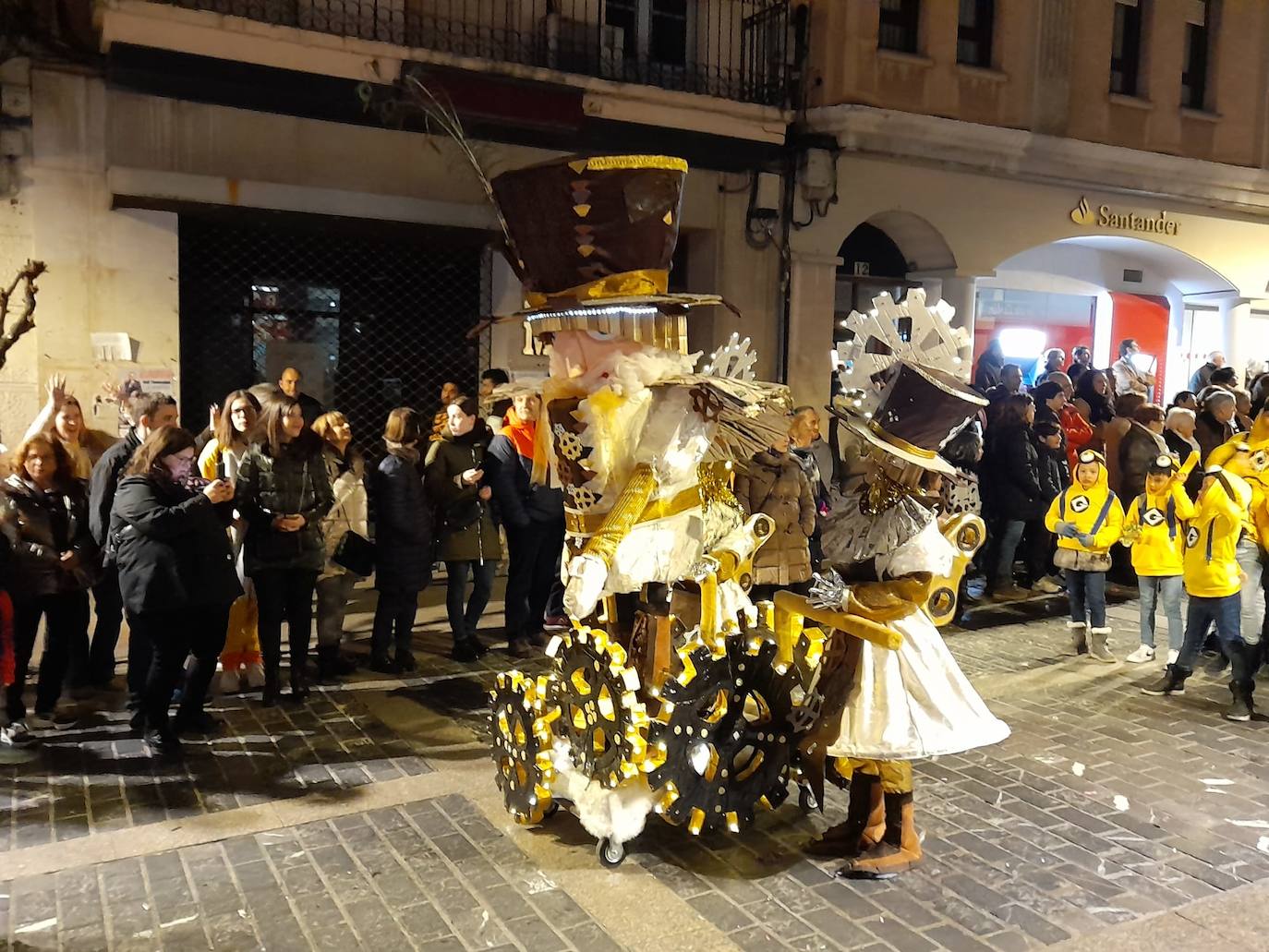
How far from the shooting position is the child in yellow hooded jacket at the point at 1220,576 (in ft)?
22.2

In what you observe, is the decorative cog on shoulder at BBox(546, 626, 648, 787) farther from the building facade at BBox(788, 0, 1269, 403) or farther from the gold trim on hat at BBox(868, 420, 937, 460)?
the building facade at BBox(788, 0, 1269, 403)

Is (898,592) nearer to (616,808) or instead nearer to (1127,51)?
(616,808)

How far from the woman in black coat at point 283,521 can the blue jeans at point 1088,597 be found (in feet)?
18.6

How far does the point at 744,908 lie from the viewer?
4.11 m

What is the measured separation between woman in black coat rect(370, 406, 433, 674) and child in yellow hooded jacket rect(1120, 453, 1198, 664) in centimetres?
529

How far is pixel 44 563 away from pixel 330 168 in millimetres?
5441

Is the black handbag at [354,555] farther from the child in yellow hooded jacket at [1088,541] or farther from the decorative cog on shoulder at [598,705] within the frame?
the child in yellow hooded jacket at [1088,541]

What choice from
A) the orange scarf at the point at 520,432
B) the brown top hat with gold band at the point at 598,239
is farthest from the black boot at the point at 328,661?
the brown top hat with gold band at the point at 598,239

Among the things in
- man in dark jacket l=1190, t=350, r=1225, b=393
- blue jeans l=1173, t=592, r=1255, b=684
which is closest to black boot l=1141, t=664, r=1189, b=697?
blue jeans l=1173, t=592, r=1255, b=684

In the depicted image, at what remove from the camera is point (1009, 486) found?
995 centimetres

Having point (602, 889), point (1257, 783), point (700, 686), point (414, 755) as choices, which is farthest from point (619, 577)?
point (1257, 783)

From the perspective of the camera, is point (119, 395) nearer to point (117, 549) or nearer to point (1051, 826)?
point (117, 549)

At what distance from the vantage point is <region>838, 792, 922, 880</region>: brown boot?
14.3 feet

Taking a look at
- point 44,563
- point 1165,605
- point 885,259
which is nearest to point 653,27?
point 885,259
